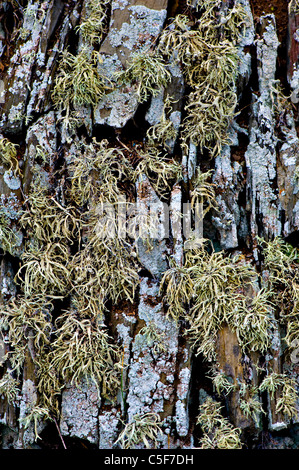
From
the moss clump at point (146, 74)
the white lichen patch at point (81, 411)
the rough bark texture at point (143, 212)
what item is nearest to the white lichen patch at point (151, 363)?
the rough bark texture at point (143, 212)

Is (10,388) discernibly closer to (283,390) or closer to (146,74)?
(283,390)

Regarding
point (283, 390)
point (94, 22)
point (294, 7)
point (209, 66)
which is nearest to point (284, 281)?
point (283, 390)

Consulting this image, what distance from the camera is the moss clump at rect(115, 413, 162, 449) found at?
3436 millimetres

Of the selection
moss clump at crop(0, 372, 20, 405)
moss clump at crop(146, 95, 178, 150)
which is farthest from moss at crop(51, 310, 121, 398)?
moss clump at crop(146, 95, 178, 150)

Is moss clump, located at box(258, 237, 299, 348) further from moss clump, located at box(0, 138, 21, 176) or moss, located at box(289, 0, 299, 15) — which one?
moss clump, located at box(0, 138, 21, 176)

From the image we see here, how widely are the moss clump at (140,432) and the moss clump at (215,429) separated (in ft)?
1.44

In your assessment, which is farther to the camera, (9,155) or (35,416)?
(9,155)

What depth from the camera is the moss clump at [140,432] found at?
3.44m

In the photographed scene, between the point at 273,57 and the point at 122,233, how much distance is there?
2.59m

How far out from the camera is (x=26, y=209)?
398cm

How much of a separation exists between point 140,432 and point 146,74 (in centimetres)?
356

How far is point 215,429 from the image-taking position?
11.6 ft

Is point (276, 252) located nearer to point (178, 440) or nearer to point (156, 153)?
point (156, 153)

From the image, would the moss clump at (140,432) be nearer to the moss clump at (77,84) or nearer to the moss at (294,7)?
the moss clump at (77,84)
